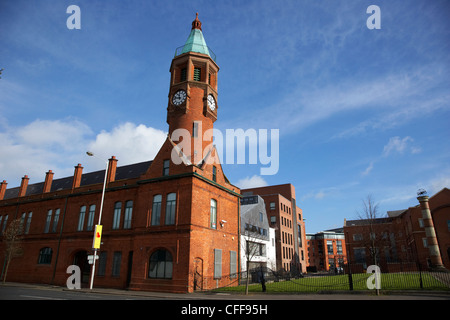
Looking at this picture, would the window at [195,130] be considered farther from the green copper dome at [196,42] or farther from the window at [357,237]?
the window at [357,237]

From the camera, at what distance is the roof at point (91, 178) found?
3331 centimetres

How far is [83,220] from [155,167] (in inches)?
Answer: 451

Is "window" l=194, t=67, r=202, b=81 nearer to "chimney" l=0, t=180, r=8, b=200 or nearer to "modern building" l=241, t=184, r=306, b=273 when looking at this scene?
"chimney" l=0, t=180, r=8, b=200

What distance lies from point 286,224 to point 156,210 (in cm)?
5103

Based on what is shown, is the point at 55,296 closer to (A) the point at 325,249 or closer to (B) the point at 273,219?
(B) the point at 273,219

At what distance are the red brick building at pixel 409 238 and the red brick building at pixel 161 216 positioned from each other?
25.9 metres

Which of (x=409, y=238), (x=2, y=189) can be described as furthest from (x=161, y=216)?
(x=409, y=238)

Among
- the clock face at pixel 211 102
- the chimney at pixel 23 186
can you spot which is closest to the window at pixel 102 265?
the clock face at pixel 211 102

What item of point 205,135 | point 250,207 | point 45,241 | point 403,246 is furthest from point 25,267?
point 403,246

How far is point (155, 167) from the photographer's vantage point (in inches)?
1041

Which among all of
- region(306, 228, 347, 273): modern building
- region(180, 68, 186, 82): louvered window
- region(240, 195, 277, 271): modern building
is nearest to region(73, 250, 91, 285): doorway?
region(240, 195, 277, 271): modern building

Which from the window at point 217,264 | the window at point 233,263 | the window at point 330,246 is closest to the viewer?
the window at point 217,264

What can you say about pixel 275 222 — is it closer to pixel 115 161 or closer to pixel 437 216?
pixel 437 216

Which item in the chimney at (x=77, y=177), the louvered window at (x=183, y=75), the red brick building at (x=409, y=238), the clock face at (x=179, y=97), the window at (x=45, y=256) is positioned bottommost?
the window at (x=45, y=256)
